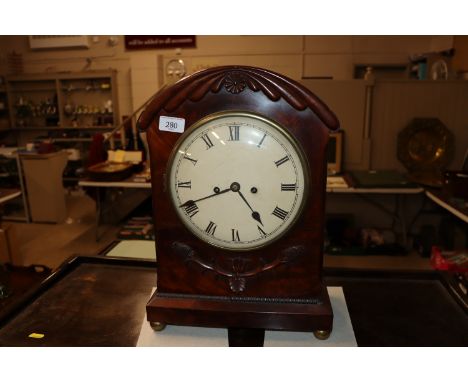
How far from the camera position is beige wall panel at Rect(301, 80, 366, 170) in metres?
3.17

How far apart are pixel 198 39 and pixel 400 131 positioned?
10.1 ft

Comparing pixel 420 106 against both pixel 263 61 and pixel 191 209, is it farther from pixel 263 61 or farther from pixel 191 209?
pixel 191 209

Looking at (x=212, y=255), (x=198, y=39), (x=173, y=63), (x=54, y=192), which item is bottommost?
(x=54, y=192)

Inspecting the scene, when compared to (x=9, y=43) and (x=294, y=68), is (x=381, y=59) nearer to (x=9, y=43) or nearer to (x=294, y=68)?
(x=294, y=68)

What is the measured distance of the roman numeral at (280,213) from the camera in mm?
686

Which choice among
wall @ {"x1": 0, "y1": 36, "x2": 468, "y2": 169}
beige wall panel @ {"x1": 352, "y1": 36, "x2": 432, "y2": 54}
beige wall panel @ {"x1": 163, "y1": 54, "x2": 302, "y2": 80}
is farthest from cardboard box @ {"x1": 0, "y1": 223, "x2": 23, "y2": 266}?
beige wall panel @ {"x1": 352, "y1": 36, "x2": 432, "y2": 54}

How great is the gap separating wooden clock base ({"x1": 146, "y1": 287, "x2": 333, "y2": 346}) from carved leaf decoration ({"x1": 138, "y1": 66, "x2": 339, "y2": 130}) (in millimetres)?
334

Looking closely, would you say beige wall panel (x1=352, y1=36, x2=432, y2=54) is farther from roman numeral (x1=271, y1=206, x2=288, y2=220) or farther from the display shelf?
roman numeral (x1=271, y1=206, x2=288, y2=220)

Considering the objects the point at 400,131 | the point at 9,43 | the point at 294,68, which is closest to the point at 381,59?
the point at 294,68

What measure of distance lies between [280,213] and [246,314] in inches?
7.8

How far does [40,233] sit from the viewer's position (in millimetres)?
3844

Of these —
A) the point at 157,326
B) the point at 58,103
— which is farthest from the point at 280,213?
the point at 58,103

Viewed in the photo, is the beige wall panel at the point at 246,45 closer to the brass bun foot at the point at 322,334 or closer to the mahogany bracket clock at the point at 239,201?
the mahogany bracket clock at the point at 239,201

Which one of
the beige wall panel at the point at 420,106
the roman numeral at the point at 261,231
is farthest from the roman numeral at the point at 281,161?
the beige wall panel at the point at 420,106
